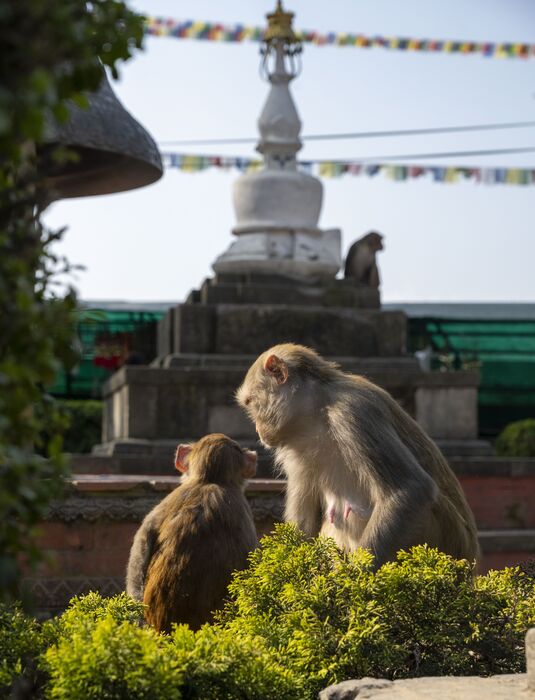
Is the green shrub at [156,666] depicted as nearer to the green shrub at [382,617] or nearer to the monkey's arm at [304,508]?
the green shrub at [382,617]

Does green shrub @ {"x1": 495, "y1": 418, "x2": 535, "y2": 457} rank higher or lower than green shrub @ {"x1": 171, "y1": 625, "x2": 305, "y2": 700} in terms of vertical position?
lower

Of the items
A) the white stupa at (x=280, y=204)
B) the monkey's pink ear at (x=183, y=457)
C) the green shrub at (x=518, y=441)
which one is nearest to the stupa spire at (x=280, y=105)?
the white stupa at (x=280, y=204)

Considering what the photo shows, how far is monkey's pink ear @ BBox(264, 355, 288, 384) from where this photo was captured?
15.9 feet

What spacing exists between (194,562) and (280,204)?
29.4ft

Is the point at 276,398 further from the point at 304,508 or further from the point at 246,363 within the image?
the point at 246,363

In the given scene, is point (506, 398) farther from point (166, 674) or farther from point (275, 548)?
point (166, 674)

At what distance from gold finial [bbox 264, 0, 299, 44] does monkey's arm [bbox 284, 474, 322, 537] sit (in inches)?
373

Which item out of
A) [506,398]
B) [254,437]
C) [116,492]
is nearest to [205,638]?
[116,492]

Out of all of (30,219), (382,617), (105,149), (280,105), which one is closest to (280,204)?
(280,105)

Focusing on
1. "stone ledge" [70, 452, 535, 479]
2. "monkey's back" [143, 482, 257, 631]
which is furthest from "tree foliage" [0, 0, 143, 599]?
"stone ledge" [70, 452, 535, 479]

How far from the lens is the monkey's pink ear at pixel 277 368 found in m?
4.83

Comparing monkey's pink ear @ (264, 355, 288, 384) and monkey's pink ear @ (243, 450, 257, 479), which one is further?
monkey's pink ear @ (243, 450, 257, 479)

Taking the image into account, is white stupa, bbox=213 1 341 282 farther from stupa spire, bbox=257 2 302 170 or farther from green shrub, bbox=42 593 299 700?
green shrub, bbox=42 593 299 700

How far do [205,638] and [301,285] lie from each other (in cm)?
925
